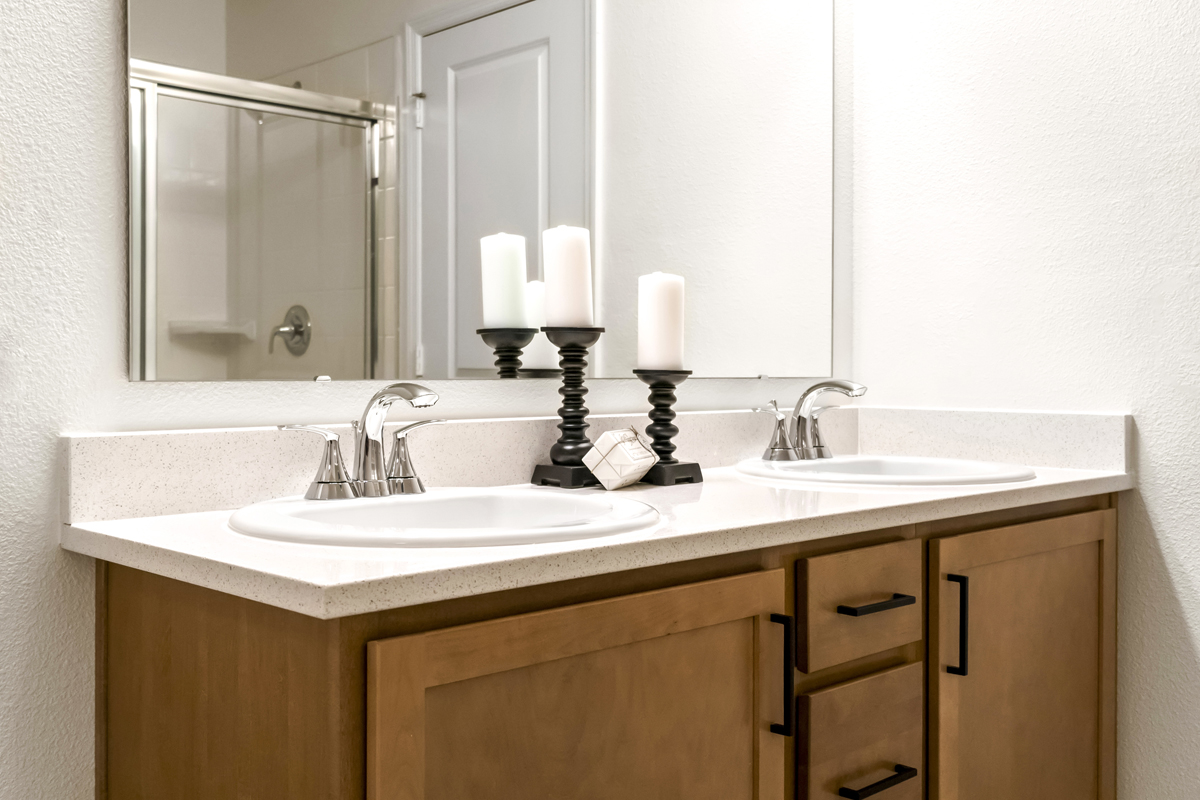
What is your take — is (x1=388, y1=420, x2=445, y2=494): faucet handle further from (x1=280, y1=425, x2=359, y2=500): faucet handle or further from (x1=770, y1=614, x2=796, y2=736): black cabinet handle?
(x1=770, y1=614, x2=796, y2=736): black cabinet handle

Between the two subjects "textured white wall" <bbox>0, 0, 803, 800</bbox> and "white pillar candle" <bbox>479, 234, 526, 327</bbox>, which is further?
"white pillar candle" <bbox>479, 234, 526, 327</bbox>

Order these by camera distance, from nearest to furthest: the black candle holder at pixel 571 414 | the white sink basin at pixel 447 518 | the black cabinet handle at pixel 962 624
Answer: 1. the white sink basin at pixel 447 518
2. the black cabinet handle at pixel 962 624
3. the black candle holder at pixel 571 414

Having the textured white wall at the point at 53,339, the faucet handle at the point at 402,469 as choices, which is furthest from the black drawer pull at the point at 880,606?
the textured white wall at the point at 53,339

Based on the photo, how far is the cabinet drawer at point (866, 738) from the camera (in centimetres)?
104

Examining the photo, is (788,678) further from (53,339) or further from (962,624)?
(53,339)

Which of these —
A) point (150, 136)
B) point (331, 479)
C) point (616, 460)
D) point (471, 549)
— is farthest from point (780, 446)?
point (150, 136)

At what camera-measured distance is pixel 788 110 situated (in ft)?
6.15

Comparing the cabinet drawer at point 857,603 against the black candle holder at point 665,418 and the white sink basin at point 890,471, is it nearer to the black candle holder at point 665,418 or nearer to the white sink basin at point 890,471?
the white sink basin at point 890,471

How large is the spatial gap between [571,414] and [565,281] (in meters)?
0.18

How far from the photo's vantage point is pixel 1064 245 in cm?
162

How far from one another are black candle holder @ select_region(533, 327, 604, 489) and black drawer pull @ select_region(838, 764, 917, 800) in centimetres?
49

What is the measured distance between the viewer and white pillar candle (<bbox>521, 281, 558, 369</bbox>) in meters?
1.42

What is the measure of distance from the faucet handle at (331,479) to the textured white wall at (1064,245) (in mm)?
1160

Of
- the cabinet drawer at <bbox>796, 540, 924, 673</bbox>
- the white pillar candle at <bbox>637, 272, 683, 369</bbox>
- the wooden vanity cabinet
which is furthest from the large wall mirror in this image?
the cabinet drawer at <bbox>796, 540, 924, 673</bbox>
